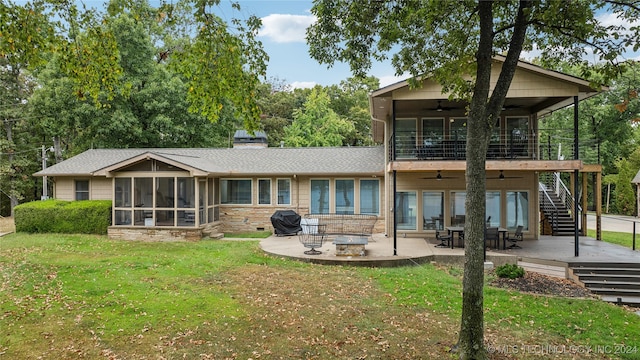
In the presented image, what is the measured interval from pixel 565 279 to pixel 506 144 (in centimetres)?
568

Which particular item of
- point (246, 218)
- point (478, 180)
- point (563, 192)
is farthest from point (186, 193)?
point (563, 192)

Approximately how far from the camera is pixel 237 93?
6074mm

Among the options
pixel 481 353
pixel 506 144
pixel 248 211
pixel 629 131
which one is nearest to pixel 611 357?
pixel 481 353

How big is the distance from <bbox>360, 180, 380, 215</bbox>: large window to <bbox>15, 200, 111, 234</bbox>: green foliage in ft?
35.8

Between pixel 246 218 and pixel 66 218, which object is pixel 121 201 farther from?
pixel 246 218

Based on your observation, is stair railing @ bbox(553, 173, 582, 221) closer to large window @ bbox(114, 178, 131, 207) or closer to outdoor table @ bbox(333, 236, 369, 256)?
outdoor table @ bbox(333, 236, 369, 256)

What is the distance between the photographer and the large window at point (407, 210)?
48.6 feet

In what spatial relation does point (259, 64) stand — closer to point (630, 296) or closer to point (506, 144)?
point (630, 296)

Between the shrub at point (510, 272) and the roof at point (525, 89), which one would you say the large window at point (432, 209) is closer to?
the roof at point (525, 89)

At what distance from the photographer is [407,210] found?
14891 mm

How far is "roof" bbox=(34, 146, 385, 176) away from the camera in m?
15.9

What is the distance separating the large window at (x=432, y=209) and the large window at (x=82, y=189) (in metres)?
15.4

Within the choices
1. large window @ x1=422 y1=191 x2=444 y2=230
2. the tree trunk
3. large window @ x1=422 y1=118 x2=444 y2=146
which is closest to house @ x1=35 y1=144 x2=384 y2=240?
large window @ x1=422 y1=191 x2=444 y2=230

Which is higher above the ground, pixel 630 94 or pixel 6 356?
pixel 630 94
